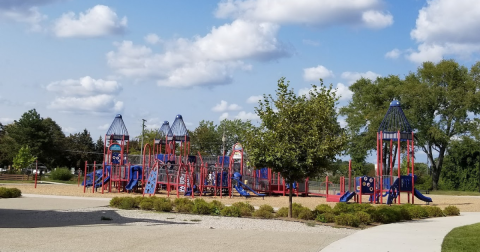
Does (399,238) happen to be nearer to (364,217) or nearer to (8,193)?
(364,217)

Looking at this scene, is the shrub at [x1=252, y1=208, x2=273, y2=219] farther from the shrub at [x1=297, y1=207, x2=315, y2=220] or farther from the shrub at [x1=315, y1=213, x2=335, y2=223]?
the shrub at [x1=315, y1=213, x2=335, y2=223]

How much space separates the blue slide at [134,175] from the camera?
35188mm

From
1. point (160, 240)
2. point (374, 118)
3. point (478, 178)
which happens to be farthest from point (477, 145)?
point (160, 240)

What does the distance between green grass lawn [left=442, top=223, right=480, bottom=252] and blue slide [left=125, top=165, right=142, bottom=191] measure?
23269mm

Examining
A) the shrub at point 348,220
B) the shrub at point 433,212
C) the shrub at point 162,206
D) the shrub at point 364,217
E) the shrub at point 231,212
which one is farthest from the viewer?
the shrub at point 433,212

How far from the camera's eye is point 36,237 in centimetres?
1202

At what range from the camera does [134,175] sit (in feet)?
117

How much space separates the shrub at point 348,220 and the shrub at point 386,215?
1.63 metres

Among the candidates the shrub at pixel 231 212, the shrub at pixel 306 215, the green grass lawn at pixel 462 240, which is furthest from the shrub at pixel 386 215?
the shrub at pixel 231 212

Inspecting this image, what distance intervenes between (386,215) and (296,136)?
4119 mm

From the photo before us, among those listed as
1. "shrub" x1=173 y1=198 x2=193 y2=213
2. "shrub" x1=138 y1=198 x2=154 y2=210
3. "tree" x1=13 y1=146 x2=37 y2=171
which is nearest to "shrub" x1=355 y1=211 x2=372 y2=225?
"shrub" x1=173 y1=198 x2=193 y2=213

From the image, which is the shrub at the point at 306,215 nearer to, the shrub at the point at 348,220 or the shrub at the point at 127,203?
the shrub at the point at 348,220

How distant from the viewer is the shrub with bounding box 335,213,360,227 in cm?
1633

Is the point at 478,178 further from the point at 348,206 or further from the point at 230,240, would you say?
the point at 230,240
